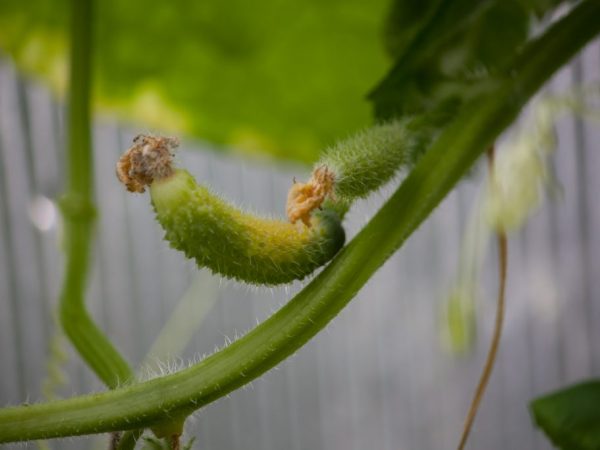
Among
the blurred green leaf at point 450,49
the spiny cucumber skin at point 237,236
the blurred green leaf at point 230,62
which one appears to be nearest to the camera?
the spiny cucumber skin at point 237,236

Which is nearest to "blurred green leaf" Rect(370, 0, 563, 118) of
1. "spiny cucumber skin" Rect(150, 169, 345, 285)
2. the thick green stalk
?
"spiny cucumber skin" Rect(150, 169, 345, 285)

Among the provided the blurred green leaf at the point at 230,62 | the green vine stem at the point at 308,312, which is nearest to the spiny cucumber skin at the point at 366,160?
the green vine stem at the point at 308,312

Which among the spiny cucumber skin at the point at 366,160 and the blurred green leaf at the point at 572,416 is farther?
the blurred green leaf at the point at 572,416

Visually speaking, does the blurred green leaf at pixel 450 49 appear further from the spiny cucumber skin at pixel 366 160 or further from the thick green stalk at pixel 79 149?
the thick green stalk at pixel 79 149

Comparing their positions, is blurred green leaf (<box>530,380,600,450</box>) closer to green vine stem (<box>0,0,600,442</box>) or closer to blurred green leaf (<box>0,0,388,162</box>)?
green vine stem (<box>0,0,600,442</box>)

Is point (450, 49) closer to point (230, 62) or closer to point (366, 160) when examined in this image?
point (366, 160)

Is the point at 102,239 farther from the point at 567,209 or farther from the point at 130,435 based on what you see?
the point at 130,435

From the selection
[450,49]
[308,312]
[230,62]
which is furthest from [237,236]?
[230,62]
